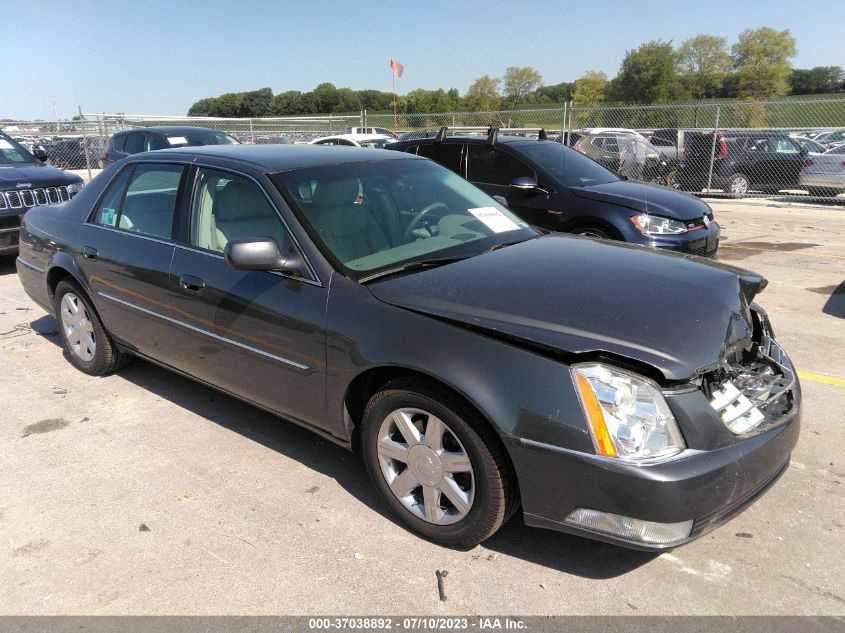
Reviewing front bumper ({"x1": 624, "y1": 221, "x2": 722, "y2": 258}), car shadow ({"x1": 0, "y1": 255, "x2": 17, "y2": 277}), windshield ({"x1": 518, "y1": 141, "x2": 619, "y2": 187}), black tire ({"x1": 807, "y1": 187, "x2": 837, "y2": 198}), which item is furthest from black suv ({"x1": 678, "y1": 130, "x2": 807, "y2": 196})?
car shadow ({"x1": 0, "y1": 255, "x2": 17, "y2": 277})

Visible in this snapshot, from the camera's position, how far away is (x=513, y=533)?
9.48 ft

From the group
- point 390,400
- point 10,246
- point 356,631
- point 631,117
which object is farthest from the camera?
point 631,117

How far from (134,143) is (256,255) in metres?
10.6

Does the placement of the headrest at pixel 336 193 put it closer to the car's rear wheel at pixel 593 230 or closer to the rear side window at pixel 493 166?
the car's rear wheel at pixel 593 230

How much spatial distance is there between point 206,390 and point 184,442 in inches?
31.6

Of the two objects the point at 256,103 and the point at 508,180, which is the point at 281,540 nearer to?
the point at 508,180

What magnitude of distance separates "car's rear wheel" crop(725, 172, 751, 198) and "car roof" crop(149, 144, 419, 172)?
14.5 metres

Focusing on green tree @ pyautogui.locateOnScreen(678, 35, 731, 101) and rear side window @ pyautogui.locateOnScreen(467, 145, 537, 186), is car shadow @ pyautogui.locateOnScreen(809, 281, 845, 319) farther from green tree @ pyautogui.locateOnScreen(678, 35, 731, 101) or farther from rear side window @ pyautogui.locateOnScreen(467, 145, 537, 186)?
green tree @ pyautogui.locateOnScreen(678, 35, 731, 101)

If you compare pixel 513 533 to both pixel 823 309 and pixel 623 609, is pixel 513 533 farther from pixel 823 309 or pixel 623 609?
pixel 823 309

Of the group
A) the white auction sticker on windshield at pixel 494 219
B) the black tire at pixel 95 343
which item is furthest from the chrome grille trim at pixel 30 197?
the white auction sticker on windshield at pixel 494 219

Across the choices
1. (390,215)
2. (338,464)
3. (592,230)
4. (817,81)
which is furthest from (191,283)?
(817,81)

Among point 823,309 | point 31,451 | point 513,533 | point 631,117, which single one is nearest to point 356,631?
point 513,533

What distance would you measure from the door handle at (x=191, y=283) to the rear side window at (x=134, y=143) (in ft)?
31.0

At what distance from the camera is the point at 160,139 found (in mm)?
11203
